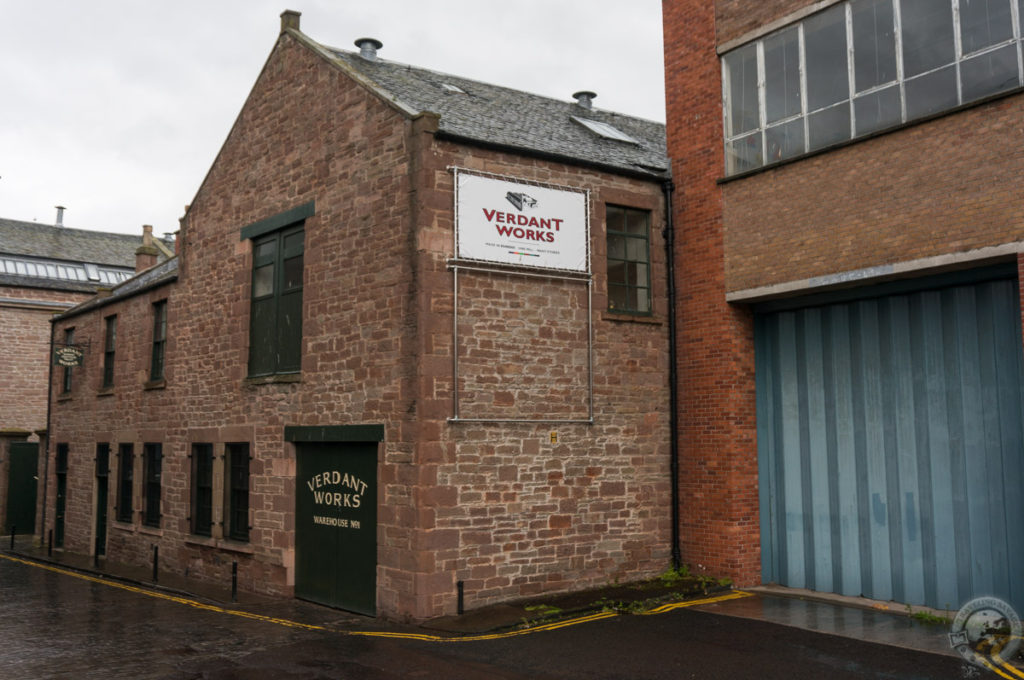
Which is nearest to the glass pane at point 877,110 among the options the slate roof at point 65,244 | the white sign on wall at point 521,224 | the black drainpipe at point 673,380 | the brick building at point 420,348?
the black drainpipe at point 673,380

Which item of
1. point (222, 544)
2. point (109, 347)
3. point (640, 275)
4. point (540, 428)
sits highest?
point (640, 275)

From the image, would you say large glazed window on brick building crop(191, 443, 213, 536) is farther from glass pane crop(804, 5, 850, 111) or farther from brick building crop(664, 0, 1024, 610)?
glass pane crop(804, 5, 850, 111)

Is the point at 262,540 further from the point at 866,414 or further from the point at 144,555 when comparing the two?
the point at 866,414

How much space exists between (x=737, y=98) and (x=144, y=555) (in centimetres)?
1637

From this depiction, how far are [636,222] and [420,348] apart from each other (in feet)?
16.6

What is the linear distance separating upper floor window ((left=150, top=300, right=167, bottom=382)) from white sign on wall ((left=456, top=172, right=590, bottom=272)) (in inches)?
428

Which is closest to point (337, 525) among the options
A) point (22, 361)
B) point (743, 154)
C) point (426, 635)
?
point (426, 635)

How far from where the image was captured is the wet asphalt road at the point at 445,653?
9.58m

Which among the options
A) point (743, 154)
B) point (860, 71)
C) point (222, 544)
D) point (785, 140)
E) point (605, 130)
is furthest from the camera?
point (605, 130)

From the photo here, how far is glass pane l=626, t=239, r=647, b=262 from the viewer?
1527 centimetres

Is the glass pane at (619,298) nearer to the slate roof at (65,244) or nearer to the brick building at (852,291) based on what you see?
the brick building at (852,291)

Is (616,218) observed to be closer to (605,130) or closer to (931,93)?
(605,130)

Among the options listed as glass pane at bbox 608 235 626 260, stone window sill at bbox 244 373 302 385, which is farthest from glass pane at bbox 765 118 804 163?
stone window sill at bbox 244 373 302 385

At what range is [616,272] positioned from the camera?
15.1 meters
